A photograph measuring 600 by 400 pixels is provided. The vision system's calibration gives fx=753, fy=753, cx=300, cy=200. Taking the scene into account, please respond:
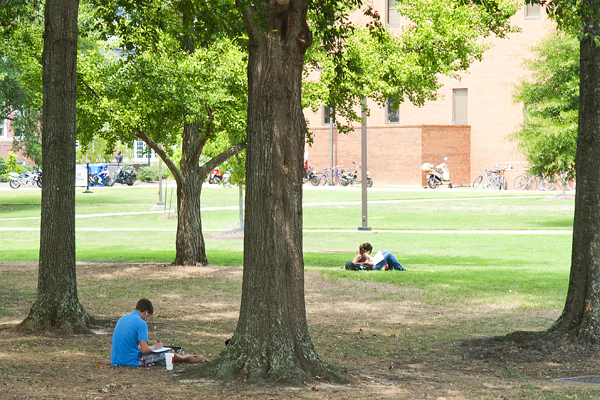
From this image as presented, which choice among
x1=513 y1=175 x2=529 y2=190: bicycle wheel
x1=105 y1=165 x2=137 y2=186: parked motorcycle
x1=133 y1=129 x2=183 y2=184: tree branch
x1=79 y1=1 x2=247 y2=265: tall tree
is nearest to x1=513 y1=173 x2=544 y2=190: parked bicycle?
x1=513 y1=175 x2=529 y2=190: bicycle wheel

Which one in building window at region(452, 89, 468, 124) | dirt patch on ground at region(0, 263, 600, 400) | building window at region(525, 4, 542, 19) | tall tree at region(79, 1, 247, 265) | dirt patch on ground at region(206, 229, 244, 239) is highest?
building window at region(525, 4, 542, 19)

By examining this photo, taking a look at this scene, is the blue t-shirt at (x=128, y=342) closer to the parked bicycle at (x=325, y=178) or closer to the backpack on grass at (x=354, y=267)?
the backpack on grass at (x=354, y=267)

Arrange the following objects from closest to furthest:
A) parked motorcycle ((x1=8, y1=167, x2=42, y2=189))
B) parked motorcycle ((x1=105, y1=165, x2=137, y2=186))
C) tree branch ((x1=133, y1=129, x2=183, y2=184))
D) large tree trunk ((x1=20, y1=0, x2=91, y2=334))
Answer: large tree trunk ((x1=20, y1=0, x2=91, y2=334))
tree branch ((x1=133, y1=129, x2=183, y2=184))
parked motorcycle ((x1=8, y1=167, x2=42, y2=189))
parked motorcycle ((x1=105, y1=165, x2=137, y2=186))

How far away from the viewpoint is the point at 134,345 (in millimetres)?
7250

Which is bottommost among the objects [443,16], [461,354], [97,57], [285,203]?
[461,354]

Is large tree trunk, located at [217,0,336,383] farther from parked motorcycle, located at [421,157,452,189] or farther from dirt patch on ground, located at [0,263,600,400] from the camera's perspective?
parked motorcycle, located at [421,157,452,189]

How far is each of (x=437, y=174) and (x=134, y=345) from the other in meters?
41.3

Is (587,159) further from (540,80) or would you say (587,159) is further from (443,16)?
(540,80)

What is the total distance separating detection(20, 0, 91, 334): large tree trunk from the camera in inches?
348

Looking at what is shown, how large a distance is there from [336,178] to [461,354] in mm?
42190

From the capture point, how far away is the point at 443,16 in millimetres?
15438

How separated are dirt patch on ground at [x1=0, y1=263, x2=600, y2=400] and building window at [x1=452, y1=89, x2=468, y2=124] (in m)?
37.4

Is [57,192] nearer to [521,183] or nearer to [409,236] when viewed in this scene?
[409,236]

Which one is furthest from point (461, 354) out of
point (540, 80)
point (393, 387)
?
point (540, 80)
